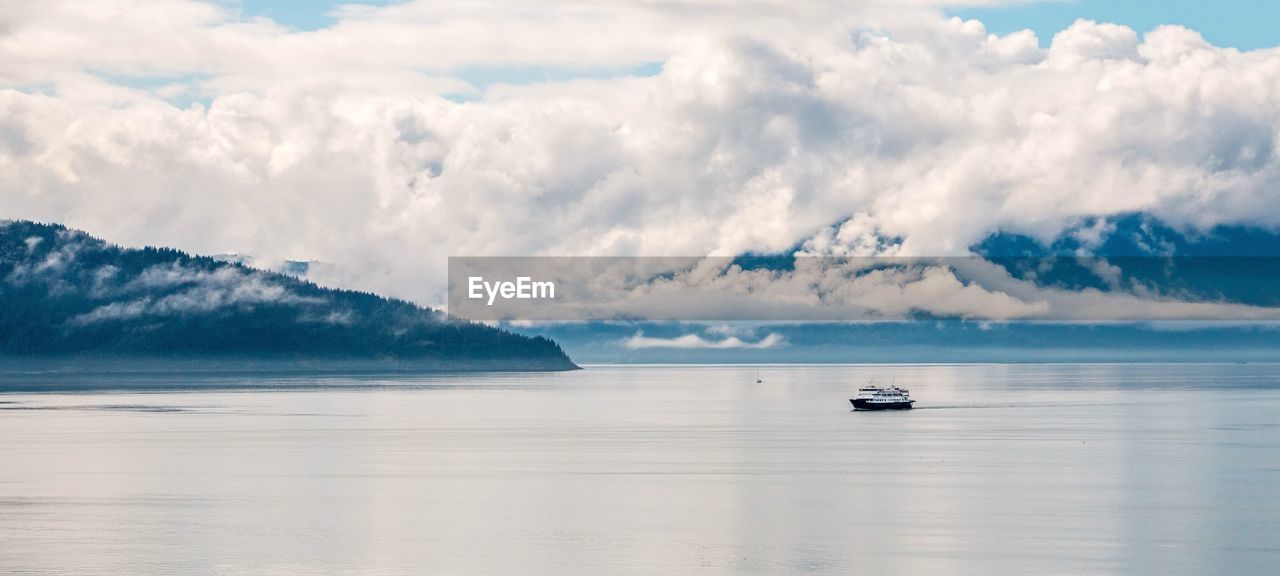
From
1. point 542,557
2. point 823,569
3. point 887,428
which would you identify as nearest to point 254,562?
point 542,557

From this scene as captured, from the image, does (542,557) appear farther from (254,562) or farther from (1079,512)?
(1079,512)

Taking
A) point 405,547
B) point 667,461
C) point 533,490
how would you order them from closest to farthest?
point 405,547, point 533,490, point 667,461

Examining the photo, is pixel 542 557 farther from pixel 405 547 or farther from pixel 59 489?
pixel 59 489

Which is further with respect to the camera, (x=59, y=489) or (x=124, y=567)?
(x=59, y=489)

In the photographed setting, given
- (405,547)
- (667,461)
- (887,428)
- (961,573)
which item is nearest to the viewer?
(961,573)

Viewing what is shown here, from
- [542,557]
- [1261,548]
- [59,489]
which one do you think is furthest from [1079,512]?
[59,489]

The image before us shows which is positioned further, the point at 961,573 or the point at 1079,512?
the point at 1079,512

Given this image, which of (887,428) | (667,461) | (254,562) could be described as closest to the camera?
(254,562)

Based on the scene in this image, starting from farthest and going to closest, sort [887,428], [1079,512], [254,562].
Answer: [887,428] < [1079,512] < [254,562]

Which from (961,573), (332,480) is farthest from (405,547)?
(332,480)
